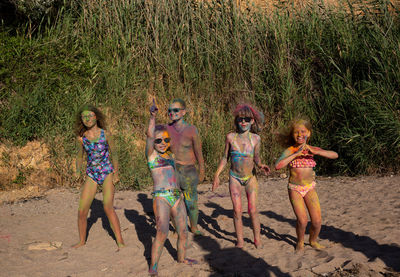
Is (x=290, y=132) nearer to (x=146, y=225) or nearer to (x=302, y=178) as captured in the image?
(x=302, y=178)

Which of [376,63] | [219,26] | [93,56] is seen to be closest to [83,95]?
[93,56]

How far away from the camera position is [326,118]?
8.41 m

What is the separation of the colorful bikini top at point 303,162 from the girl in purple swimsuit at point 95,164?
1944 mm

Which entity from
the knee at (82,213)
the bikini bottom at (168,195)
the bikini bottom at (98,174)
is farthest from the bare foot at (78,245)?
the bikini bottom at (168,195)

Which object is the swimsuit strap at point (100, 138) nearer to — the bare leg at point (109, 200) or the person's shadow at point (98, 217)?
the bare leg at point (109, 200)

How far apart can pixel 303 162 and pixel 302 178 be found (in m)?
0.17

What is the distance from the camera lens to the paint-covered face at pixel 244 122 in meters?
4.54

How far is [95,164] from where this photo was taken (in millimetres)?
4598

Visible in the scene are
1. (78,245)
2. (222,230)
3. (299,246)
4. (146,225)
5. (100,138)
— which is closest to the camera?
(299,246)

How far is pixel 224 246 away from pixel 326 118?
4.61 meters

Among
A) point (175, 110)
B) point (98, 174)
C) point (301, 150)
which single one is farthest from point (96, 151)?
point (301, 150)

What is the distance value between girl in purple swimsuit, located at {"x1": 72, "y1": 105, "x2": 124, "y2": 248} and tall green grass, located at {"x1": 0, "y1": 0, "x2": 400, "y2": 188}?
2.71 m

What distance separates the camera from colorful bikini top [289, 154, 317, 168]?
4.31 m

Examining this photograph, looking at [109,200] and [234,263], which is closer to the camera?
[234,263]
